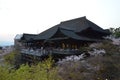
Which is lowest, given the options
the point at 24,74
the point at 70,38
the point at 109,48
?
the point at 24,74

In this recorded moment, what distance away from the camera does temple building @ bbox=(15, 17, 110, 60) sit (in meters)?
32.4

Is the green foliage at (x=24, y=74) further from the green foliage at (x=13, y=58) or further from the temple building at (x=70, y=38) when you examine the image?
the green foliage at (x=13, y=58)

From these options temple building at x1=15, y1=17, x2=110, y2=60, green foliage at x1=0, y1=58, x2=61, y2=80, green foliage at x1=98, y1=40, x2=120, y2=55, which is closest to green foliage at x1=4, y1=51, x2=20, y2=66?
temple building at x1=15, y1=17, x2=110, y2=60

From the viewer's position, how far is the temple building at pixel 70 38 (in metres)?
32.4

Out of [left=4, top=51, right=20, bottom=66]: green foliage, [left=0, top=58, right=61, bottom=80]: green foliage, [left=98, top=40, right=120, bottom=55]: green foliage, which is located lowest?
[left=4, top=51, right=20, bottom=66]: green foliage

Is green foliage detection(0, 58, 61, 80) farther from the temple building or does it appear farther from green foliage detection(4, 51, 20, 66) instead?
green foliage detection(4, 51, 20, 66)

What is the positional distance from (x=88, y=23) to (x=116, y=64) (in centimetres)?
1587

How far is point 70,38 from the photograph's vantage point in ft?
106

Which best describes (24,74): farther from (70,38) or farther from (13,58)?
(13,58)

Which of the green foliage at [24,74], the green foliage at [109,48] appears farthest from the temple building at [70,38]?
the green foliage at [24,74]

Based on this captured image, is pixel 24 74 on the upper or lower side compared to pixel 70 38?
lower

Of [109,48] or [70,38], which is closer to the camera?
[109,48]

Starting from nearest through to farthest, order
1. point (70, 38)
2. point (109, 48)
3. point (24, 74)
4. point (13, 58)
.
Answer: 1. point (24, 74)
2. point (109, 48)
3. point (70, 38)
4. point (13, 58)

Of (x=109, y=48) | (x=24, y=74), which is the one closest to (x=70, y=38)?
(x=109, y=48)
